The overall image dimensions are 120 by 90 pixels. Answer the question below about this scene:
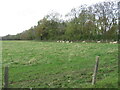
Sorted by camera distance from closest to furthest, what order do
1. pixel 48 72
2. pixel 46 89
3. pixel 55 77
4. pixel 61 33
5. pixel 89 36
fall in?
pixel 46 89 < pixel 55 77 < pixel 48 72 < pixel 89 36 < pixel 61 33

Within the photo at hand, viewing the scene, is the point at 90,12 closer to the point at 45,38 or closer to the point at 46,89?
the point at 45,38

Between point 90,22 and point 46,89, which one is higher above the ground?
point 90,22

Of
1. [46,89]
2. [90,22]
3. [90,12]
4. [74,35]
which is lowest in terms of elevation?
[46,89]

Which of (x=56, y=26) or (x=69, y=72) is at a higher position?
(x=56, y=26)

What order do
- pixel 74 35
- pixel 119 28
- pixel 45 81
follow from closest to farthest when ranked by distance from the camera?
pixel 45 81
pixel 119 28
pixel 74 35

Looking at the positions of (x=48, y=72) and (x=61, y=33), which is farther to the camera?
(x=61, y=33)

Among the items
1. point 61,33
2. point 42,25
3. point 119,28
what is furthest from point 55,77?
point 42,25

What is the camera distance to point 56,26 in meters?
63.3

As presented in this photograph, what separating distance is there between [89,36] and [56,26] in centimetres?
2159

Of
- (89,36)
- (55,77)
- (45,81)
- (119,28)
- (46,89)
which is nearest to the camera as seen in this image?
(46,89)

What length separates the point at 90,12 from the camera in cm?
4788

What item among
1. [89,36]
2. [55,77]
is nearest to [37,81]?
[55,77]

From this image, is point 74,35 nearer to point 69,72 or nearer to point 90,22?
point 90,22

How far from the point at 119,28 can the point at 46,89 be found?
37.1 metres
